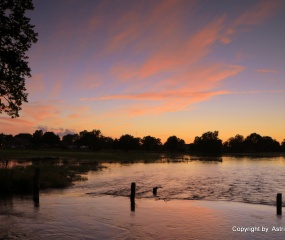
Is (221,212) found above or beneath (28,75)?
beneath

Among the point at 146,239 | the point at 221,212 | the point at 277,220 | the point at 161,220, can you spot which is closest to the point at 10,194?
the point at 161,220

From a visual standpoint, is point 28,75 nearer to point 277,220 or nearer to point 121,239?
point 121,239

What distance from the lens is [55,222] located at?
20250 millimetres

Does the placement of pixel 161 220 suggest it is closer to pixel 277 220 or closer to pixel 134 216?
pixel 134 216

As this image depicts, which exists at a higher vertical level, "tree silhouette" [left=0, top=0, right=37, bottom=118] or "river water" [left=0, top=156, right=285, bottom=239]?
"tree silhouette" [left=0, top=0, right=37, bottom=118]

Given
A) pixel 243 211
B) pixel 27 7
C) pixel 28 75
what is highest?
pixel 27 7

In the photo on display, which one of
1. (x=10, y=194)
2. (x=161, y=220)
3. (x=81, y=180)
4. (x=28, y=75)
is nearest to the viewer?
(x=161, y=220)

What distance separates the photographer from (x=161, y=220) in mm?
22766

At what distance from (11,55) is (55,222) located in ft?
47.2

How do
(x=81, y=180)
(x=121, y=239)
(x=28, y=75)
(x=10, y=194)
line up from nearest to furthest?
(x=121, y=239) < (x=28, y=75) < (x=10, y=194) < (x=81, y=180)

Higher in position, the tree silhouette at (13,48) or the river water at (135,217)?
the tree silhouette at (13,48)

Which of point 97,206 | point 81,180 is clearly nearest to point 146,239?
point 97,206

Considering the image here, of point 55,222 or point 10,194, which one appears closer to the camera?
→ point 55,222

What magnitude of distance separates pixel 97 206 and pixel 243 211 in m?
12.6
